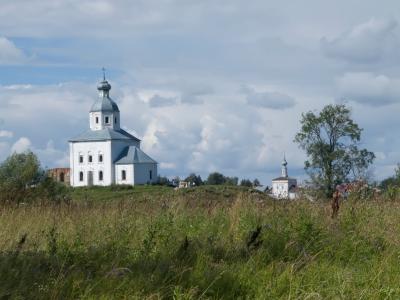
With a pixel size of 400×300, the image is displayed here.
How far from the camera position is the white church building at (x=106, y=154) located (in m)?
143

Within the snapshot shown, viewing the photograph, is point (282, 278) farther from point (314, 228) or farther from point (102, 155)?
point (102, 155)

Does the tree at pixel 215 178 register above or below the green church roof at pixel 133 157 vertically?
below

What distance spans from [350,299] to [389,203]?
510 centimetres

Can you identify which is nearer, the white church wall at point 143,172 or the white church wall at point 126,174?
the white church wall at point 126,174

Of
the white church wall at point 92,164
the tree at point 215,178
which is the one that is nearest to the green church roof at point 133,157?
the white church wall at point 92,164

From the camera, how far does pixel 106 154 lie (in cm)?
14475

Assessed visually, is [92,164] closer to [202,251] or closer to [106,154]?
[106,154]

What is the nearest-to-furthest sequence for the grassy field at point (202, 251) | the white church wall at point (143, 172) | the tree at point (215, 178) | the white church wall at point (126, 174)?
the grassy field at point (202, 251) < the tree at point (215, 178) < the white church wall at point (126, 174) < the white church wall at point (143, 172)

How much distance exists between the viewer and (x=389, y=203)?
11.5 meters

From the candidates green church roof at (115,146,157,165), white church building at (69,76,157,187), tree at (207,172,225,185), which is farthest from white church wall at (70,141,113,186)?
tree at (207,172,225,185)

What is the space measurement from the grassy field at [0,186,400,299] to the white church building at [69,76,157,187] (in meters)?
131

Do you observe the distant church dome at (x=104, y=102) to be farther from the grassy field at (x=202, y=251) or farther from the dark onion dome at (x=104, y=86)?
the grassy field at (x=202, y=251)

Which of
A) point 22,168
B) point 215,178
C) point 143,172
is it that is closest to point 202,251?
point 22,168

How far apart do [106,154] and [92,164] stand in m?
3.31
